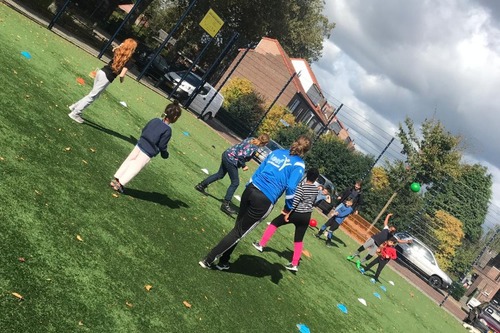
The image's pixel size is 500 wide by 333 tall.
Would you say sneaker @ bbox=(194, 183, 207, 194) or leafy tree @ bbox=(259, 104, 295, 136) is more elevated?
leafy tree @ bbox=(259, 104, 295, 136)

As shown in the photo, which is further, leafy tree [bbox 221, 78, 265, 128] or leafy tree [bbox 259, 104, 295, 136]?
leafy tree [bbox 259, 104, 295, 136]

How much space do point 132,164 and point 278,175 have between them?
88.8 inches

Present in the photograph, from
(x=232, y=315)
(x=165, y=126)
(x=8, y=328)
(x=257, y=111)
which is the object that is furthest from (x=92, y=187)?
(x=257, y=111)

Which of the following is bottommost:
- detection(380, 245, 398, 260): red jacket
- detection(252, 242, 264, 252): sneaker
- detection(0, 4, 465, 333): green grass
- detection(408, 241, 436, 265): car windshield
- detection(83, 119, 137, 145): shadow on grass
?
detection(0, 4, 465, 333): green grass

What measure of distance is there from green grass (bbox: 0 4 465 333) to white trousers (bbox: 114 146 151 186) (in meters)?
0.31

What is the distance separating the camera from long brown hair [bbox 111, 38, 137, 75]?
907 centimetres

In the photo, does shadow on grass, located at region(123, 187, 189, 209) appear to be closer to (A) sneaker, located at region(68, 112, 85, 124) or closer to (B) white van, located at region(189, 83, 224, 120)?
(A) sneaker, located at region(68, 112, 85, 124)

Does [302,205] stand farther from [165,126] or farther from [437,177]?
[437,177]

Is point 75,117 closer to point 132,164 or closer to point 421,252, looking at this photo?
point 132,164

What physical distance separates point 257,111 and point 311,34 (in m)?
28.9

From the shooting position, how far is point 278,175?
6.32 metres

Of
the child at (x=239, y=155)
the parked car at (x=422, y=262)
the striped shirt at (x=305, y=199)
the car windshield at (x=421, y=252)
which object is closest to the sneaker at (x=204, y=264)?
→ the striped shirt at (x=305, y=199)

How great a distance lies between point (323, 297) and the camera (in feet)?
30.2

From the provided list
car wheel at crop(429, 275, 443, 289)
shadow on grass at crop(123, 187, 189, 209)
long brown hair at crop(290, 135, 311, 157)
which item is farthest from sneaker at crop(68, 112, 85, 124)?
car wheel at crop(429, 275, 443, 289)
